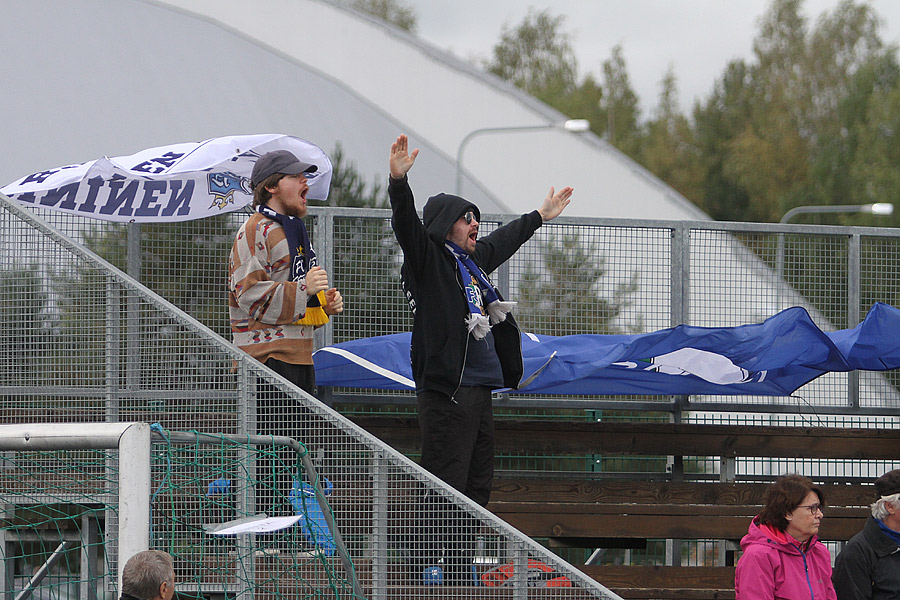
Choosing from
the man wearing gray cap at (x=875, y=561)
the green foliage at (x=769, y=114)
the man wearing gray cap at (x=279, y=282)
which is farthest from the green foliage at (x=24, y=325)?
the green foliage at (x=769, y=114)

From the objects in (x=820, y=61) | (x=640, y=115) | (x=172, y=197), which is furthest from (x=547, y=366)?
(x=640, y=115)

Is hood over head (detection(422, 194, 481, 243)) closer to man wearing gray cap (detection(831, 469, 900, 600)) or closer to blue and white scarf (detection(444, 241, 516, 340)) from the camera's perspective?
blue and white scarf (detection(444, 241, 516, 340))

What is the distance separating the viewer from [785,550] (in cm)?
530

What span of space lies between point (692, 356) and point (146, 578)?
182 inches

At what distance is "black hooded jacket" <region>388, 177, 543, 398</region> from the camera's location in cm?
578

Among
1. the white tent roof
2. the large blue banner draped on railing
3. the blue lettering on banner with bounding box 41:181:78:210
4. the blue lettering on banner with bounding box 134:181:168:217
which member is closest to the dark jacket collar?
the large blue banner draped on railing

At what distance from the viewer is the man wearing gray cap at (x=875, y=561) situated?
564 centimetres

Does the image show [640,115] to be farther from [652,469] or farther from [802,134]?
[652,469]

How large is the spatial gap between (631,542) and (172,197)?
3456 mm

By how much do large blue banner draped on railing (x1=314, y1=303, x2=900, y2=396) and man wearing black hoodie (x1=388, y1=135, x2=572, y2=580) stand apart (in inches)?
59.8

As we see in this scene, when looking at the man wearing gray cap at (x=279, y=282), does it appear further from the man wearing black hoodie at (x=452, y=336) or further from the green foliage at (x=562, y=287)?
the green foliage at (x=562, y=287)

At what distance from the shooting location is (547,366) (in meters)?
7.71

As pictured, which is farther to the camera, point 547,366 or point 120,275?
point 547,366

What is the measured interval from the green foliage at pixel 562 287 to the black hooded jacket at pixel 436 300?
2120 mm
